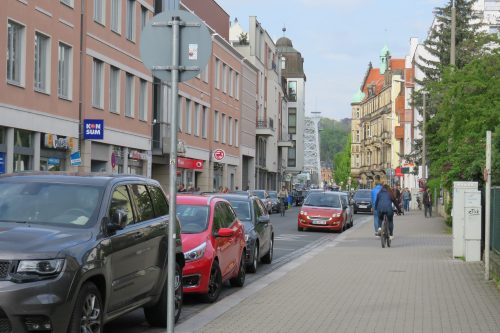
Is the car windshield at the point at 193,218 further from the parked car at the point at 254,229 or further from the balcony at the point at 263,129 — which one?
the balcony at the point at 263,129

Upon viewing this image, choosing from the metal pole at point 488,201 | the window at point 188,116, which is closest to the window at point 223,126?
the window at point 188,116

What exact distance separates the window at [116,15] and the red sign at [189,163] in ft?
40.6

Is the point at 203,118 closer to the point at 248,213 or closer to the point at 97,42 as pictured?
the point at 97,42

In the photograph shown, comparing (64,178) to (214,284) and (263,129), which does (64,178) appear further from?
(263,129)

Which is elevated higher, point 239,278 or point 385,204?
point 385,204

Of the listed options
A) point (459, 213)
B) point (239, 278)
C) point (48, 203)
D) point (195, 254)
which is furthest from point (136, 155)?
point (48, 203)

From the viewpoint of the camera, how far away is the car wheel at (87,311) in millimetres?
6966

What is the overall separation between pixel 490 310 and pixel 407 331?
2052 millimetres

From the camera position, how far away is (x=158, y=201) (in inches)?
384

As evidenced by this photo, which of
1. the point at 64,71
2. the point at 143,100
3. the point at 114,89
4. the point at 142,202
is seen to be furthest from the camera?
the point at 143,100

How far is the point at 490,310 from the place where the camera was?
35.2ft

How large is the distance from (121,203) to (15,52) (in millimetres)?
19801

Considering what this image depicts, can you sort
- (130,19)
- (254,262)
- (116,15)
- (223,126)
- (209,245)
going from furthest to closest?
(223,126)
(130,19)
(116,15)
(254,262)
(209,245)

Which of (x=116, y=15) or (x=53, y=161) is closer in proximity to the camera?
(x=53, y=161)
